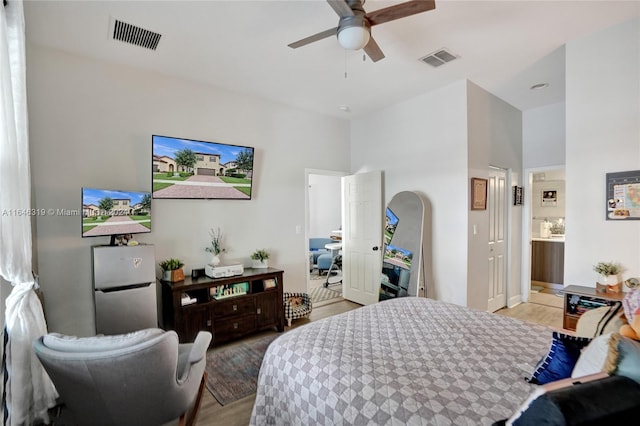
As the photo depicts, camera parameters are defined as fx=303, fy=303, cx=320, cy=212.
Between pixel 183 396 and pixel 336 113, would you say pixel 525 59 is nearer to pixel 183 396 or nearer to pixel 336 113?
pixel 336 113

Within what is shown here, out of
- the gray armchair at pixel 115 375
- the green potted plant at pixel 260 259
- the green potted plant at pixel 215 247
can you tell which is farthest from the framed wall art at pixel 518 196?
the gray armchair at pixel 115 375

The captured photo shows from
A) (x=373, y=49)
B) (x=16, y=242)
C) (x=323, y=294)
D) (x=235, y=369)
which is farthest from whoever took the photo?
(x=323, y=294)

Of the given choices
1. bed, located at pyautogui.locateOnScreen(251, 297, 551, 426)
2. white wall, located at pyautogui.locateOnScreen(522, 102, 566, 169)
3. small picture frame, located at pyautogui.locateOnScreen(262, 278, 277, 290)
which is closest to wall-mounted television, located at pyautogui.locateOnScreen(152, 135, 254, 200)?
small picture frame, located at pyautogui.locateOnScreen(262, 278, 277, 290)

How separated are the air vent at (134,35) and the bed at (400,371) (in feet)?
8.90

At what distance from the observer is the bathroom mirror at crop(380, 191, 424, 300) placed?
374cm

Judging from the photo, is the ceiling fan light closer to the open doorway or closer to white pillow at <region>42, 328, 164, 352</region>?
white pillow at <region>42, 328, 164, 352</region>

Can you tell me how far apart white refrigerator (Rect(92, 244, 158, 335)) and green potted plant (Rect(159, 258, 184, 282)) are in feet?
1.10

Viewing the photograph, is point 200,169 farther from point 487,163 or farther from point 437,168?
point 487,163

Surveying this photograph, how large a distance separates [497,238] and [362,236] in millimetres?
1941

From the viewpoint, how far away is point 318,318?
163 inches

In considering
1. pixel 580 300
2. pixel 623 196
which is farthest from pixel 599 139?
pixel 580 300

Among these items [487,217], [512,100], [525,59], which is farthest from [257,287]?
→ [512,100]

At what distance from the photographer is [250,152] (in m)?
3.85

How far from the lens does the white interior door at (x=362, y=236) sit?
178 inches
